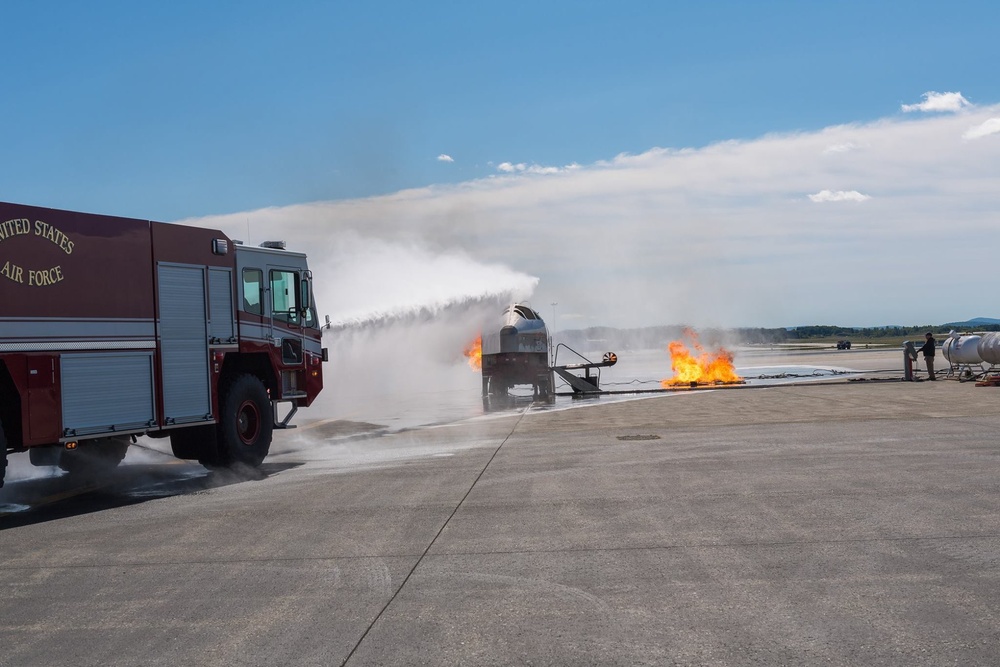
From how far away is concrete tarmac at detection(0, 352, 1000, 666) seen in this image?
5.86 m

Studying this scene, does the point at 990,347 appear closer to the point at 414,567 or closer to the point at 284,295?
the point at 284,295

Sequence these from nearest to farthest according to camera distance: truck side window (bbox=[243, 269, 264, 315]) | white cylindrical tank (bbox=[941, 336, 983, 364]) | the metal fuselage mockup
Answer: truck side window (bbox=[243, 269, 264, 315])
the metal fuselage mockup
white cylindrical tank (bbox=[941, 336, 983, 364])

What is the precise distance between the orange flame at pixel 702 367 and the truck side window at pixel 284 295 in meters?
24.4

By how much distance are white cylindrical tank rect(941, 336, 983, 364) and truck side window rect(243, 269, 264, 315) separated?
2788 cm

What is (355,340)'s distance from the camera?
3697cm

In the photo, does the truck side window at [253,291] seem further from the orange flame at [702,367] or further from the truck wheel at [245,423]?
the orange flame at [702,367]

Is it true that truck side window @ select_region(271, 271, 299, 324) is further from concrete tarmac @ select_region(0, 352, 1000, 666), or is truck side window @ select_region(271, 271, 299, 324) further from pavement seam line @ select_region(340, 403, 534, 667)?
pavement seam line @ select_region(340, 403, 534, 667)

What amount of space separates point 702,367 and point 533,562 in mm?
33812

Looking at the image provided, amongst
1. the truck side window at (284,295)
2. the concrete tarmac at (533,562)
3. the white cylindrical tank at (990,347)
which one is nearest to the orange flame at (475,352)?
the white cylindrical tank at (990,347)

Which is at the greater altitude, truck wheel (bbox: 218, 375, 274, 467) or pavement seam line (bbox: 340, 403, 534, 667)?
truck wheel (bbox: 218, 375, 274, 467)

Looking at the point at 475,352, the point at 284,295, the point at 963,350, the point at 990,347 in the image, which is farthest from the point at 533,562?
the point at 963,350

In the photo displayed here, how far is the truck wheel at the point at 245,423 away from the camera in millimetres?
15156

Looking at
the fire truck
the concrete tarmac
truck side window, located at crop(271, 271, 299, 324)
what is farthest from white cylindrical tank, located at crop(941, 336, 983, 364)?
truck side window, located at crop(271, 271, 299, 324)

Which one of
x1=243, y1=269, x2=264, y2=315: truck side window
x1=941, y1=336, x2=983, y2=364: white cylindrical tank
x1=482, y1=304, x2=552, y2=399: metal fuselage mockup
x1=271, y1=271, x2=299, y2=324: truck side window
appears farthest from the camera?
x1=941, y1=336, x2=983, y2=364: white cylindrical tank
